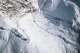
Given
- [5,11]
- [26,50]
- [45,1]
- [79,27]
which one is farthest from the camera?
[45,1]

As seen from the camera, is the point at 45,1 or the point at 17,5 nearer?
the point at 17,5

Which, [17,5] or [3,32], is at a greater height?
[17,5]

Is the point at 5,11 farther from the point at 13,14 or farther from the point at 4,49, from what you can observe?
the point at 4,49

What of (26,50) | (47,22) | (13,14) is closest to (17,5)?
(13,14)

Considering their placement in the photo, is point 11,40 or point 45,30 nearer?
point 11,40

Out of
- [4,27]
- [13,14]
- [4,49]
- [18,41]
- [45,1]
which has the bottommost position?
[4,49]

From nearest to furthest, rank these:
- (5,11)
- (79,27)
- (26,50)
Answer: (26,50) → (5,11) → (79,27)
